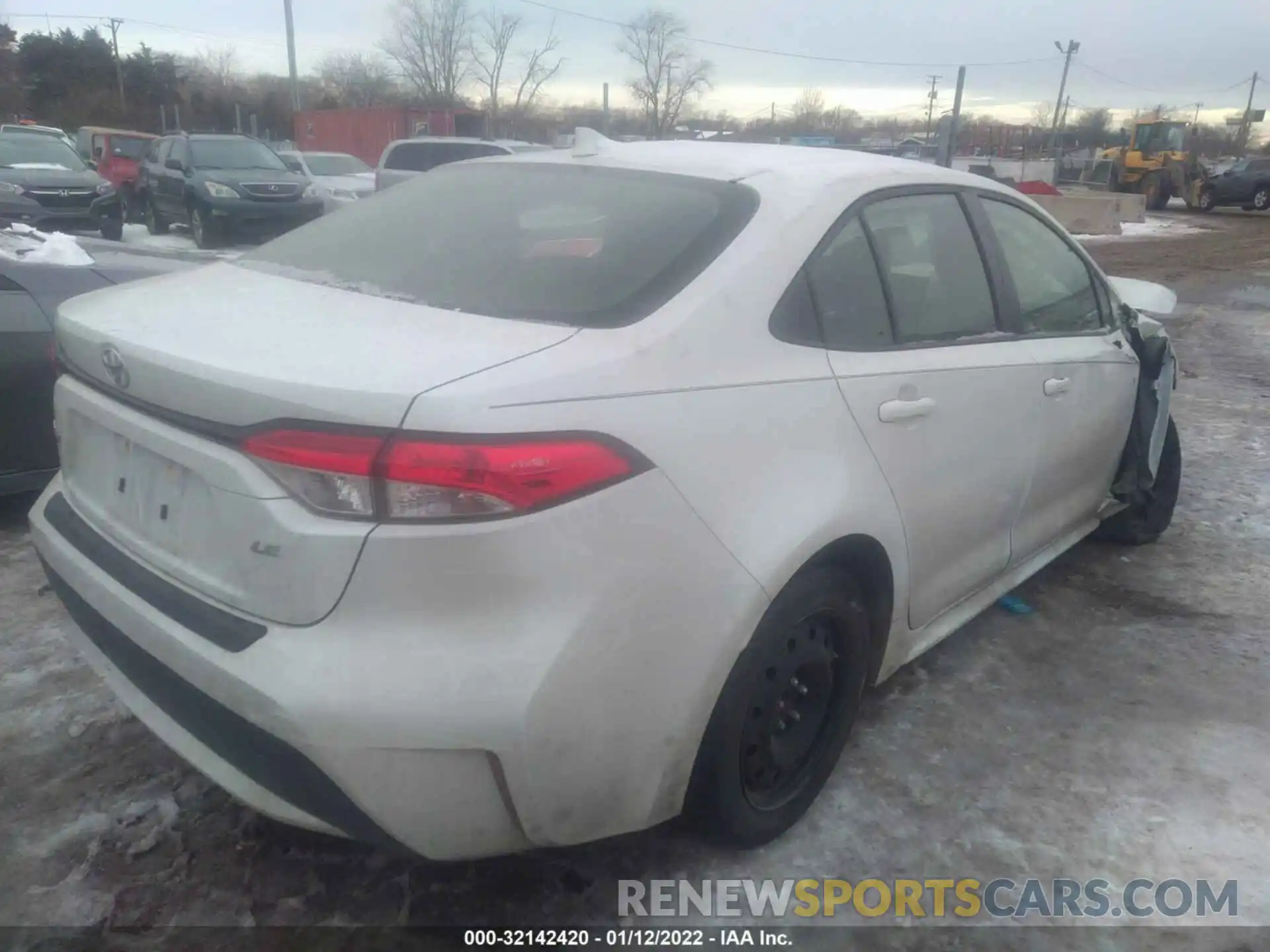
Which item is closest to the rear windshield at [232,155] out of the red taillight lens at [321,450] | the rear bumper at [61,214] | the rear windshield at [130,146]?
the rear bumper at [61,214]

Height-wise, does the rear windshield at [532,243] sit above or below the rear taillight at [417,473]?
above

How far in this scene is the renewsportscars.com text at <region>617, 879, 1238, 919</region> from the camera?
2.30 meters

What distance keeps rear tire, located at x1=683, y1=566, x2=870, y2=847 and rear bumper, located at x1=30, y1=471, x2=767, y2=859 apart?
134mm

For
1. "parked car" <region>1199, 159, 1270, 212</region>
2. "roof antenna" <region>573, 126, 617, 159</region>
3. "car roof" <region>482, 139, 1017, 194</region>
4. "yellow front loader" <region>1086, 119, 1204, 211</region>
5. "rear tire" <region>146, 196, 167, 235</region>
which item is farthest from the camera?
"yellow front loader" <region>1086, 119, 1204, 211</region>

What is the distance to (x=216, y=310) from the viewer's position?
214cm

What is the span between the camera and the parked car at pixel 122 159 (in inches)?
701

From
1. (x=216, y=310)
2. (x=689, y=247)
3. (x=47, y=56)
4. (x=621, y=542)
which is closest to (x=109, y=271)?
(x=216, y=310)

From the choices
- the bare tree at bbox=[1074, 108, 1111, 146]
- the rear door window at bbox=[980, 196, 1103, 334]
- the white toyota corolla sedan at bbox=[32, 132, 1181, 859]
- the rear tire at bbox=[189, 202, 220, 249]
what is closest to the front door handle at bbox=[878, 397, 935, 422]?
the white toyota corolla sedan at bbox=[32, 132, 1181, 859]

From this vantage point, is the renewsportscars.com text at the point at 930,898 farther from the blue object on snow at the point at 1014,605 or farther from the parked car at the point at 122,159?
the parked car at the point at 122,159

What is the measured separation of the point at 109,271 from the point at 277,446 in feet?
11.0

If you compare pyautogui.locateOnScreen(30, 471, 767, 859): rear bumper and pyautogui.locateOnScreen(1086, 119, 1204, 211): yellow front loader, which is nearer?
pyautogui.locateOnScreen(30, 471, 767, 859): rear bumper

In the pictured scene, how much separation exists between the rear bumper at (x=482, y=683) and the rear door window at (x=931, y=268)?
109 cm

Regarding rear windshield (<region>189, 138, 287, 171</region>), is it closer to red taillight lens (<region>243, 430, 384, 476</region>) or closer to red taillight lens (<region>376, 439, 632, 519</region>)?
red taillight lens (<region>243, 430, 384, 476</region>)

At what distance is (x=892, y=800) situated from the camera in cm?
268
